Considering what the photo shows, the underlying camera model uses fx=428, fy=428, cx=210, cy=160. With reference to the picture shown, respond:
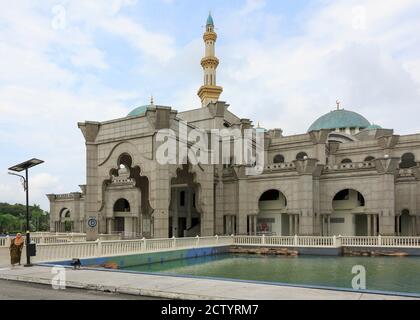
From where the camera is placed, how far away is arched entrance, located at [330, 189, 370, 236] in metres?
37.3

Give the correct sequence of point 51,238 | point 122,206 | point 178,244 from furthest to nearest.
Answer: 1. point 122,206
2. point 51,238
3. point 178,244

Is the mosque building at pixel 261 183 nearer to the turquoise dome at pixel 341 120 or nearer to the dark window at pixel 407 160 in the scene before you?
the dark window at pixel 407 160

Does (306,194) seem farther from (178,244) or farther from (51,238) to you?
(51,238)

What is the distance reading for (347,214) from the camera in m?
37.9

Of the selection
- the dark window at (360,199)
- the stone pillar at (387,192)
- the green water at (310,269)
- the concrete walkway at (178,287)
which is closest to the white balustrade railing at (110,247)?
the green water at (310,269)

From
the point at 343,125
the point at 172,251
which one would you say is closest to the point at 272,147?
the point at 343,125

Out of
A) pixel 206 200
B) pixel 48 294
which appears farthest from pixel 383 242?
pixel 48 294

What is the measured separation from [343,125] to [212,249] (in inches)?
1191

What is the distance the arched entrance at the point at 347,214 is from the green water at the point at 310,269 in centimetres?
1043

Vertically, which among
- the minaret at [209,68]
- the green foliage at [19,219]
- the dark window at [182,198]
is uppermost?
the minaret at [209,68]

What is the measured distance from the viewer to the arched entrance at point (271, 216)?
39.4 m

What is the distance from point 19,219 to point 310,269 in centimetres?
8268
